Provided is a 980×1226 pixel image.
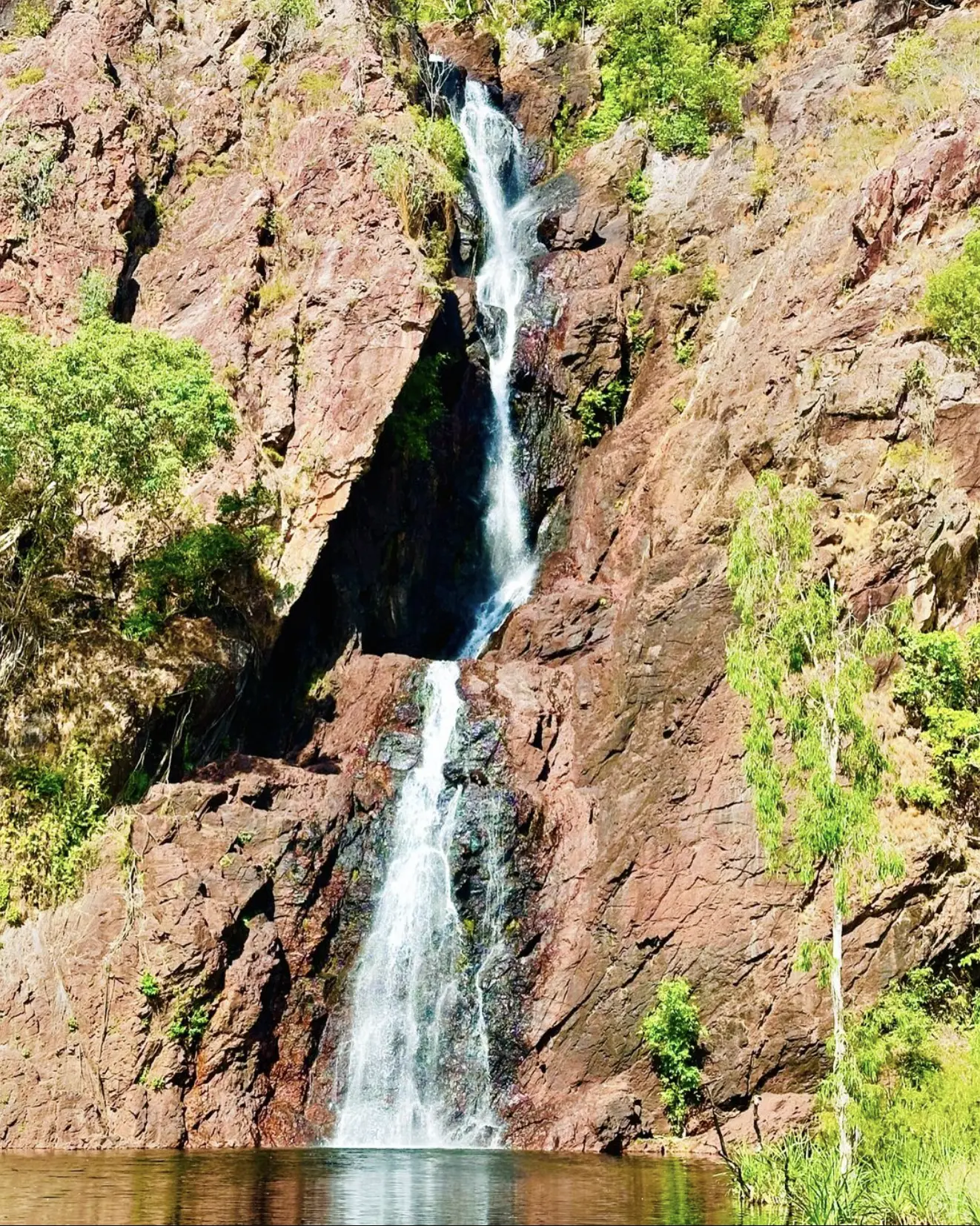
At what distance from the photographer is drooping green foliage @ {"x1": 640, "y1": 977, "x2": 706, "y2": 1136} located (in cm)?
2783

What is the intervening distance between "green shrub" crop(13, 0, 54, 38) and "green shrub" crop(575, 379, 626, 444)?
24027 millimetres

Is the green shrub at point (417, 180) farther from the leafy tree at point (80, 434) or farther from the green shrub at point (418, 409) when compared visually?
the leafy tree at point (80, 434)

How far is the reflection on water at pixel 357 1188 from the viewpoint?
16516 millimetres

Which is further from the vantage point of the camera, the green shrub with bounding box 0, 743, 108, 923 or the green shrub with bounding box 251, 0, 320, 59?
the green shrub with bounding box 251, 0, 320, 59

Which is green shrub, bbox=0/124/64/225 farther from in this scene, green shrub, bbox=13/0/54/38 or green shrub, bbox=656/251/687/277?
green shrub, bbox=656/251/687/277

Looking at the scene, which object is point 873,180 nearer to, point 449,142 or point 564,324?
point 564,324

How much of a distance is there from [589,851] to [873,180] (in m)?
21.4

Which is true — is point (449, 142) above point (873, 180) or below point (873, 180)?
above

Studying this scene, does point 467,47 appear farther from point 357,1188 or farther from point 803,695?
point 357,1188

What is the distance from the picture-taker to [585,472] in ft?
135

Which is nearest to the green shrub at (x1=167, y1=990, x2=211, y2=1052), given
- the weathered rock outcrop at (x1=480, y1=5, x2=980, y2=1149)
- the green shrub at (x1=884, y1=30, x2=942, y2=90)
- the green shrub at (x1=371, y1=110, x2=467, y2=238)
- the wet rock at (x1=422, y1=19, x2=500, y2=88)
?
the weathered rock outcrop at (x1=480, y1=5, x2=980, y2=1149)

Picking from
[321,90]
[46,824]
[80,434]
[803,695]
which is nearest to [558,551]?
[80,434]

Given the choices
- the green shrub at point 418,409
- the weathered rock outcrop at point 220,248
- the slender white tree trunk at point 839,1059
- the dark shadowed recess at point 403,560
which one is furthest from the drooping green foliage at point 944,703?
the green shrub at point 418,409

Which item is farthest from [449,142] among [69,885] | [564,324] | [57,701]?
[69,885]
